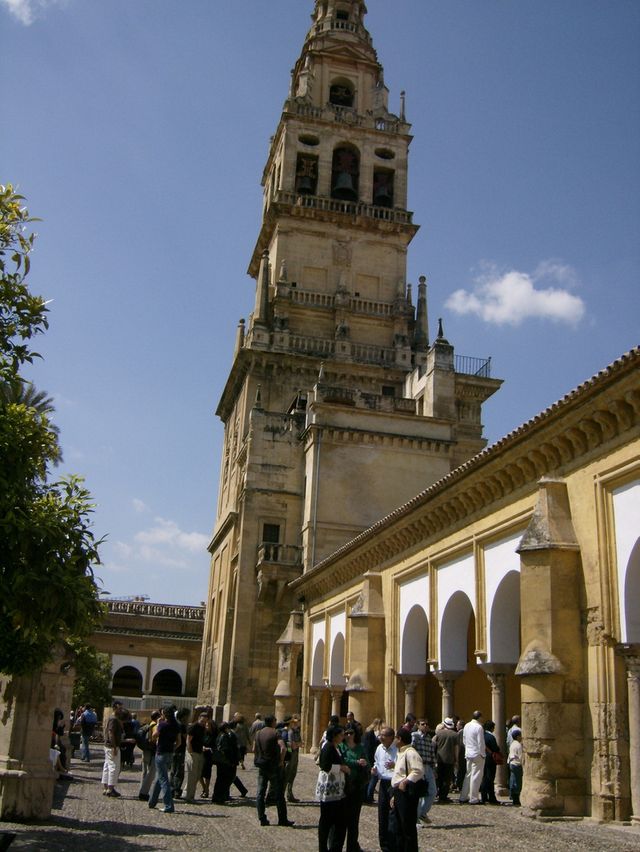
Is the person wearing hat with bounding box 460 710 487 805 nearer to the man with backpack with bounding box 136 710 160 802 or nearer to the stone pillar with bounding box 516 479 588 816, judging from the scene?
the stone pillar with bounding box 516 479 588 816

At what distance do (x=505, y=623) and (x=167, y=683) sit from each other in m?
41.2

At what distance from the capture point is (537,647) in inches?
525

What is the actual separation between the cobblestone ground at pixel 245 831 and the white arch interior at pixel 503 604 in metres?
2.67

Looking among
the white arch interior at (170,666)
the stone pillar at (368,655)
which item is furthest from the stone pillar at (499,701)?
the white arch interior at (170,666)

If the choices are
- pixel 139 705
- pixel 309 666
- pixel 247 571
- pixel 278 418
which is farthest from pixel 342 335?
pixel 139 705

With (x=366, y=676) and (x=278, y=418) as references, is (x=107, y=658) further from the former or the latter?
(x=366, y=676)

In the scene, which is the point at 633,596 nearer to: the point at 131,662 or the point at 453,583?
the point at 453,583

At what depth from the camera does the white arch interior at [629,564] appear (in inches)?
492

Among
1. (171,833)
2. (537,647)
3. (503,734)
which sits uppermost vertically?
(537,647)

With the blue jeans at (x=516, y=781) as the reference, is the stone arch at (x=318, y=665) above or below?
above

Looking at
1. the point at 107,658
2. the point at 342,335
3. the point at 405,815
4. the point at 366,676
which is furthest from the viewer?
the point at 107,658

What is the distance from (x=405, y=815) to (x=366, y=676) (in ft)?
44.7

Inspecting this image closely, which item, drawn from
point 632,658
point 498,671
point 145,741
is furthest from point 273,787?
point 632,658

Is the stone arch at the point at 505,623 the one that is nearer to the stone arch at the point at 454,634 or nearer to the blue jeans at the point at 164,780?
the stone arch at the point at 454,634
